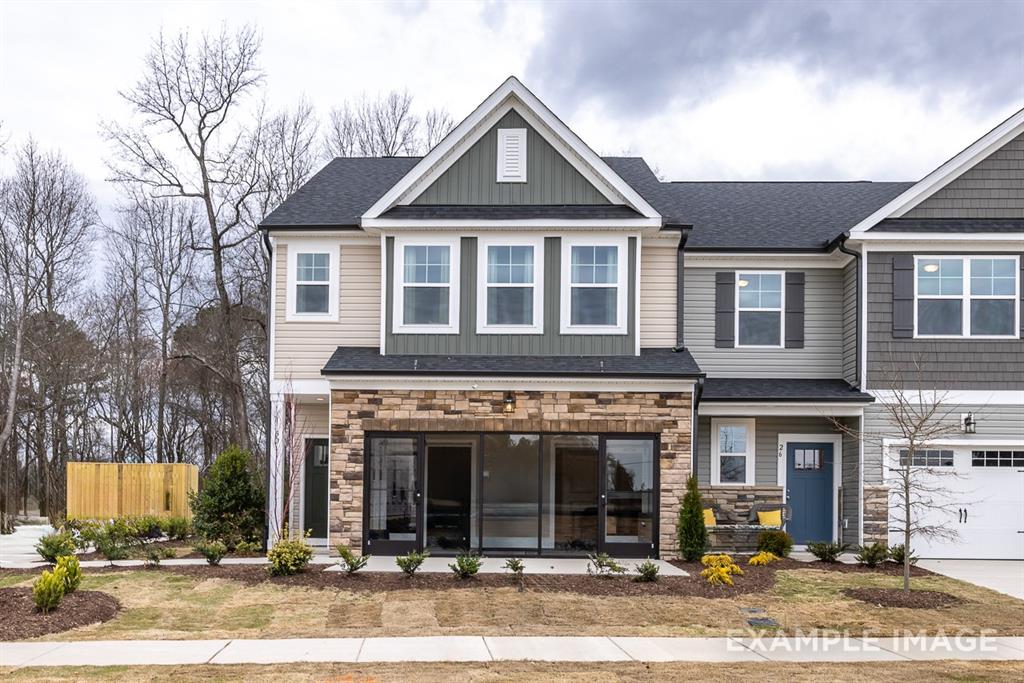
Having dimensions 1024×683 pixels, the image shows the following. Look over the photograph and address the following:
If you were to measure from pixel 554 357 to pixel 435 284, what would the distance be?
254 cm

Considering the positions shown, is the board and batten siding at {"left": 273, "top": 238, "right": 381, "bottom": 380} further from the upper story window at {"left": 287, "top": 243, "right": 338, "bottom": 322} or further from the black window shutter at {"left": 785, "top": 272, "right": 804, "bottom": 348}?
the black window shutter at {"left": 785, "top": 272, "right": 804, "bottom": 348}

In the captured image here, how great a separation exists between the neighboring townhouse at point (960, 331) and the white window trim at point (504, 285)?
229 inches

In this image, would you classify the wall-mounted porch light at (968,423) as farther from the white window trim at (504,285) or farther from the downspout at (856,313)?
the white window trim at (504,285)

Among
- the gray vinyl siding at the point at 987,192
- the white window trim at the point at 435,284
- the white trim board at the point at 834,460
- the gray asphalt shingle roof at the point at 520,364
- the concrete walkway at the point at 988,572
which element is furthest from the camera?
the white trim board at the point at 834,460

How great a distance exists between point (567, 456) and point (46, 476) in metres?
24.6

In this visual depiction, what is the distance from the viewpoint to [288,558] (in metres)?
15.2

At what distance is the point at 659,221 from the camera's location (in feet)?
59.6

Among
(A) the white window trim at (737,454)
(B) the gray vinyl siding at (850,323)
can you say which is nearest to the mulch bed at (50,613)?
(A) the white window trim at (737,454)

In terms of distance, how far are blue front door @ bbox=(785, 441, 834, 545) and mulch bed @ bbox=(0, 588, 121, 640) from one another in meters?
12.7

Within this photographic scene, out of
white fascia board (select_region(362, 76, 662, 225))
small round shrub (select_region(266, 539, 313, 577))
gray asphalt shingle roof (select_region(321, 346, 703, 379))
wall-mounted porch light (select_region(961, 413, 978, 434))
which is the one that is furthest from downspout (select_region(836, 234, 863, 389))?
small round shrub (select_region(266, 539, 313, 577))

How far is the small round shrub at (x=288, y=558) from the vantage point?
50.0 ft

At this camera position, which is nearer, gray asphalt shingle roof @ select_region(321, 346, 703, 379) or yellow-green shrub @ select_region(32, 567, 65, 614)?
yellow-green shrub @ select_region(32, 567, 65, 614)

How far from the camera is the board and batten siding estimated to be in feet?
63.0

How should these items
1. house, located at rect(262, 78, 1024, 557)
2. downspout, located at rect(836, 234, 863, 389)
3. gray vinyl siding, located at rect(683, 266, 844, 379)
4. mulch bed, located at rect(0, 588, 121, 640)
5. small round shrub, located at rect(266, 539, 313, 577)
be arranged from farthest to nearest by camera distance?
gray vinyl siding, located at rect(683, 266, 844, 379), downspout, located at rect(836, 234, 863, 389), house, located at rect(262, 78, 1024, 557), small round shrub, located at rect(266, 539, 313, 577), mulch bed, located at rect(0, 588, 121, 640)
